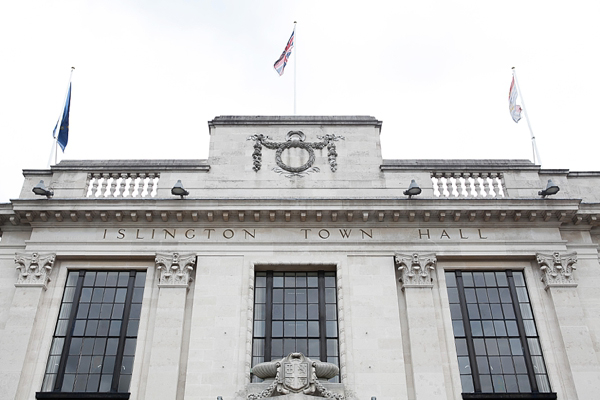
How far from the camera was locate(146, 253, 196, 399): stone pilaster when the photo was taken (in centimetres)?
1744

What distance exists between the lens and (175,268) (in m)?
19.4

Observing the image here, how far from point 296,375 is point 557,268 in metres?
8.92

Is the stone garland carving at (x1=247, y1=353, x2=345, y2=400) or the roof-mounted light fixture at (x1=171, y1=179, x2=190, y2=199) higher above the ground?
the roof-mounted light fixture at (x1=171, y1=179, x2=190, y2=199)

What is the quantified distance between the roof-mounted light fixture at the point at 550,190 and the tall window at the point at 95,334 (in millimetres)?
13144

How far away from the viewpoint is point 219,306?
18844 mm

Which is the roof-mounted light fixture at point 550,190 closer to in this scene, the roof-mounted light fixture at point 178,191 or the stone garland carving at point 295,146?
the stone garland carving at point 295,146

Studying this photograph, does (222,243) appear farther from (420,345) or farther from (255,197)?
(420,345)

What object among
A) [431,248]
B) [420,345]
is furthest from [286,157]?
[420,345]

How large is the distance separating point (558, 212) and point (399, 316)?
6.34 metres

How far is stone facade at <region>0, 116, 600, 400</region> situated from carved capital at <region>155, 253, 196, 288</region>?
44mm

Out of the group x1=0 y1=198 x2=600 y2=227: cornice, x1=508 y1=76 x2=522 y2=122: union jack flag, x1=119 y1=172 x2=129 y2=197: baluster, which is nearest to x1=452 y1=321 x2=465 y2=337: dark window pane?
x1=0 y1=198 x2=600 y2=227: cornice

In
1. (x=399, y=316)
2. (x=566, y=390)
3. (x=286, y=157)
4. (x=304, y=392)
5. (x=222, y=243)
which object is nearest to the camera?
(x=304, y=392)

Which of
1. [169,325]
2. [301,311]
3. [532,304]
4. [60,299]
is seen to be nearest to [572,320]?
[532,304]

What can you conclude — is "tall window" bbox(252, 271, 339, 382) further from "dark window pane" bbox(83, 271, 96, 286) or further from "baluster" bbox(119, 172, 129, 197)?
"baluster" bbox(119, 172, 129, 197)
